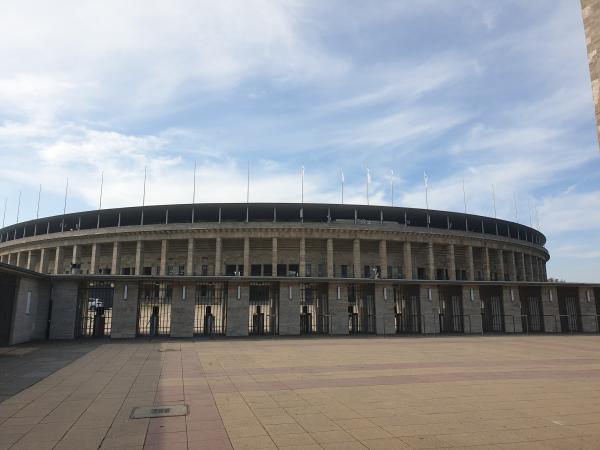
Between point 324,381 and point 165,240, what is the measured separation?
190ft

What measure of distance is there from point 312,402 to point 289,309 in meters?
19.6

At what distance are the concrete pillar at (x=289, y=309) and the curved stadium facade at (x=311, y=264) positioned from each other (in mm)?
72

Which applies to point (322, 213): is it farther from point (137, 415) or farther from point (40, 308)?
point (137, 415)

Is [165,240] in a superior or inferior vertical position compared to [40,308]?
superior

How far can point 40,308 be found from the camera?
26.8 meters

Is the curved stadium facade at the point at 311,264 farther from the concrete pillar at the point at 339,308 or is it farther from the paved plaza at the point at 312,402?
the paved plaza at the point at 312,402

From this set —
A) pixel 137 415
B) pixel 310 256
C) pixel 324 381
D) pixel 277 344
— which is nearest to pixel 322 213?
pixel 310 256

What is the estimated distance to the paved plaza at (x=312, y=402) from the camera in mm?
7820

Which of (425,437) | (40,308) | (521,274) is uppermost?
(521,274)

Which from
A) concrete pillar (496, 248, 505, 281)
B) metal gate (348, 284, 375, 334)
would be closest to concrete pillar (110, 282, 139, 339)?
metal gate (348, 284, 375, 334)

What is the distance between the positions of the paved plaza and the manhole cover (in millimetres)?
118

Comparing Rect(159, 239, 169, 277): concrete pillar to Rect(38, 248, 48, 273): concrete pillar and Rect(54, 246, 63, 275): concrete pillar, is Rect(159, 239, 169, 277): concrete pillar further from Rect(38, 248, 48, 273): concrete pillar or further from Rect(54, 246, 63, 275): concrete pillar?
Rect(38, 248, 48, 273): concrete pillar

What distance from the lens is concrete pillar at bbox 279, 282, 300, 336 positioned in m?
30.0

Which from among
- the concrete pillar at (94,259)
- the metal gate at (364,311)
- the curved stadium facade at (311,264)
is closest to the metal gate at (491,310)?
the curved stadium facade at (311,264)
